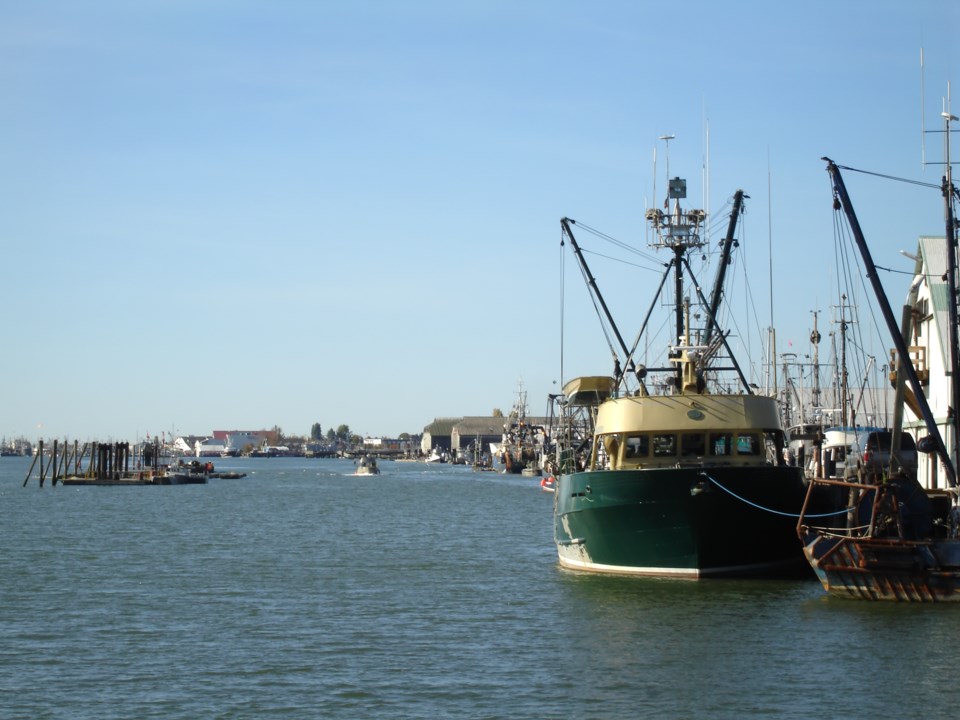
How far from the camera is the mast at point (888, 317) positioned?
36.4 m

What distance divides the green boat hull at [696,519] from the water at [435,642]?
0.79m

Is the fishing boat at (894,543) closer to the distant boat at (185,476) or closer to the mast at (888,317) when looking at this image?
the mast at (888,317)

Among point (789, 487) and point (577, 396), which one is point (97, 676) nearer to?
point (789, 487)

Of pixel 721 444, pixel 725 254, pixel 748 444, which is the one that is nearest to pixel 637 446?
pixel 721 444

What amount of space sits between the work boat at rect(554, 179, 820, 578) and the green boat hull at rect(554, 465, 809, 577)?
28 mm

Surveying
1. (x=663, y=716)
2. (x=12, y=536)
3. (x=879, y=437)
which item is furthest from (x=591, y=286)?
(x=663, y=716)

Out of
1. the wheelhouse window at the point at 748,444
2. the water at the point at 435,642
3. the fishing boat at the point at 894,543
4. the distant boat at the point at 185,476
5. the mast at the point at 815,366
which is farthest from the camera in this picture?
the distant boat at the point at 185,476

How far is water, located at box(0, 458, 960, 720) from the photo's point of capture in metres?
21.8

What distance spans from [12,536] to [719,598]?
39.5 meters

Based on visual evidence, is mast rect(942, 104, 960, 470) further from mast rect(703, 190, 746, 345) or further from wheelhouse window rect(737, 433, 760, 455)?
mast rect(703, 190, 746, 345)

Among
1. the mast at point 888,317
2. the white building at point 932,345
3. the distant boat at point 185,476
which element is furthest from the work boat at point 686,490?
the distant boat at point 185,476

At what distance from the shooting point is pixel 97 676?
24.1 m

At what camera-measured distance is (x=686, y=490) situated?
3403 cm

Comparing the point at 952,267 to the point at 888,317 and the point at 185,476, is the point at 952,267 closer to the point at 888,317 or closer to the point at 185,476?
the point at 888,317
